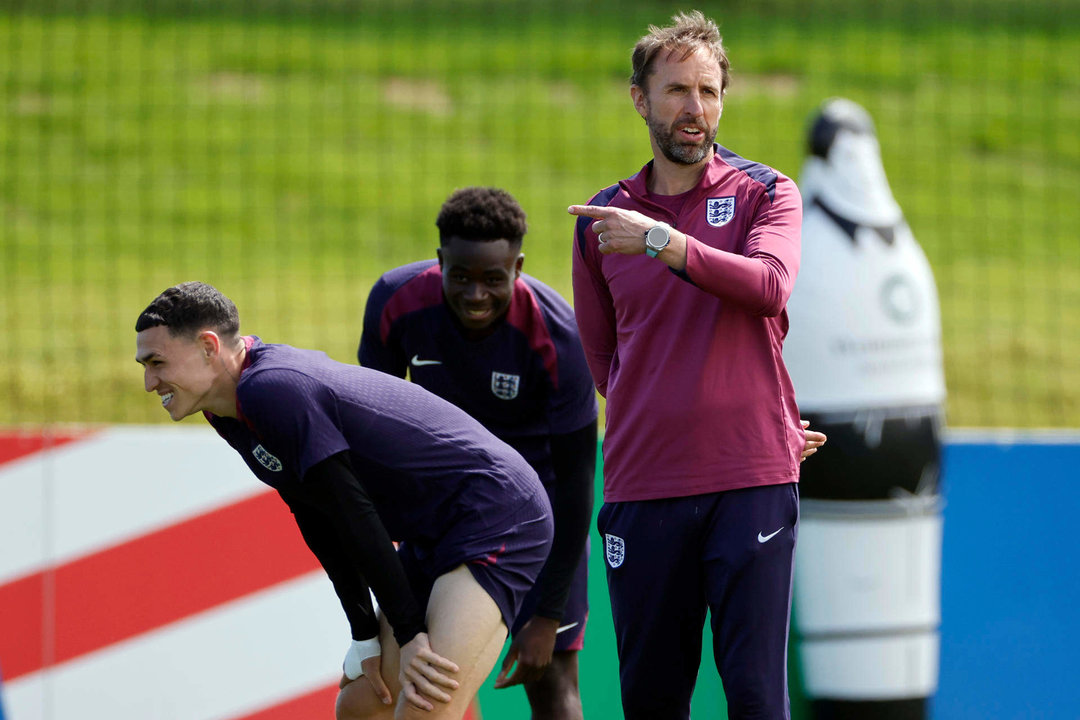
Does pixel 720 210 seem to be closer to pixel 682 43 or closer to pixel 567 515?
pixel 682 43

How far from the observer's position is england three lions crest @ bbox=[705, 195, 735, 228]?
297 centimetres

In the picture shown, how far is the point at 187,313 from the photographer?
297 cm

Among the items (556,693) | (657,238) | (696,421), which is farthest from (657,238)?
(556,693)

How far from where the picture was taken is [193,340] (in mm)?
2980

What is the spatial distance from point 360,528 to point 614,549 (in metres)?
0.62

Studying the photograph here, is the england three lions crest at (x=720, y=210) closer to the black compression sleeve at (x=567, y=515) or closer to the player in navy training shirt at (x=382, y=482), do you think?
the player in navy training shirt at (x=382, y=482)

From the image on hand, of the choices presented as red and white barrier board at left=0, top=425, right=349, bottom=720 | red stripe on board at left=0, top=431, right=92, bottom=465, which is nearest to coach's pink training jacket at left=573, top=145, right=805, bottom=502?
red and white barrier board at left=0, top=425, right=349, bottom=720

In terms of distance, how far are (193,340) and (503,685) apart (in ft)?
4.96

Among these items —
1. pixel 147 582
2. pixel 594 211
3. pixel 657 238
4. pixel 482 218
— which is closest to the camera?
pixel 657 238

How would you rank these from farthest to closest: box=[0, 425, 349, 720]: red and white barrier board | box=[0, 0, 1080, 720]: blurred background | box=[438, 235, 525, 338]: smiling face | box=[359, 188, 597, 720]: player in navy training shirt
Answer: box=[0, 0, 1080, 720]: blurred background → box=[0, 425, 349, 720]: red and white barrier board → box=[359, 188, 597, 720]: player in navy training shirt → box=[438, 235, 525, 338]: smiling face

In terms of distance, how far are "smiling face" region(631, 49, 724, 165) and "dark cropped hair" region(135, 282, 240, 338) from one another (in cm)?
113

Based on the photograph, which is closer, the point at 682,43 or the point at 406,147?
the point at 682,43

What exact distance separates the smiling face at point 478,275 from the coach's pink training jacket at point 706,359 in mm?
644

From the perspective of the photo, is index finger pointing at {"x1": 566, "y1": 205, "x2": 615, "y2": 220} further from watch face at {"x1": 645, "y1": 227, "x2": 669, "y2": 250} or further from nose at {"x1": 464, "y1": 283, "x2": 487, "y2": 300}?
nose at {"x1": 464, "y1": 283, "x2": 487, "y2": 300}
